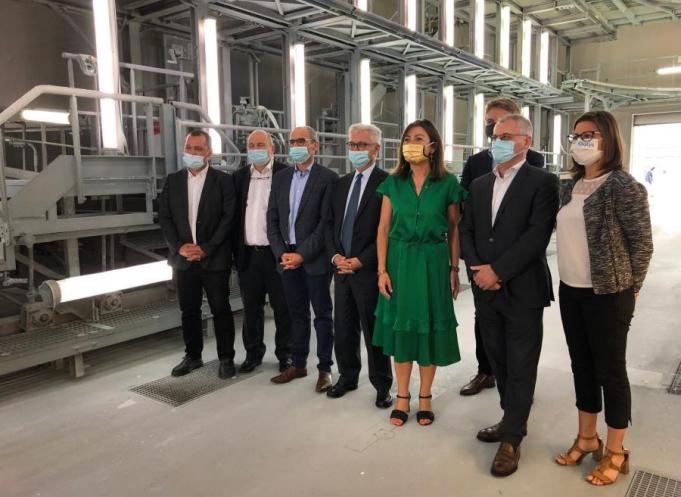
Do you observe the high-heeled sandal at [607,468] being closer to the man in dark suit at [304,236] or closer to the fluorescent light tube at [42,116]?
the man in dark suit at [304,236]

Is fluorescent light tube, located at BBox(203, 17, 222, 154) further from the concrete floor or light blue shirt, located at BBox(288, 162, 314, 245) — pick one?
the concrete floor

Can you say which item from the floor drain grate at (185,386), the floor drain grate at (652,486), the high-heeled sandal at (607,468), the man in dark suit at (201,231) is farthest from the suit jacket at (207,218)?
the floor drain grate at (652,486)

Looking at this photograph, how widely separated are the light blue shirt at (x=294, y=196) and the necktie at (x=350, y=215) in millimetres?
435

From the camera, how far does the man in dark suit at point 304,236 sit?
3465 mm

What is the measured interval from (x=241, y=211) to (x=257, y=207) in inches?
6.3

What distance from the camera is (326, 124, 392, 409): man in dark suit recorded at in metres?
3.15

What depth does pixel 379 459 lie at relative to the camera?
8.81 ft

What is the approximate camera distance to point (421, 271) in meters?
2.84

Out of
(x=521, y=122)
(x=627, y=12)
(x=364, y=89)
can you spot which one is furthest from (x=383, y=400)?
(x=627, y=12)

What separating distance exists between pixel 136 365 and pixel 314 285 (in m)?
1.65

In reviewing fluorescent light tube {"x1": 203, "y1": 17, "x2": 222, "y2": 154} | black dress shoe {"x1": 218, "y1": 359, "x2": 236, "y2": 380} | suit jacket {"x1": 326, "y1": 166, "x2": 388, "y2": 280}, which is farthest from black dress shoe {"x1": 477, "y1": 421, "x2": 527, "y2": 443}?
fluorescent light tube {"x1": 203, "y1": 17, "x2": 222, "y2": 154}

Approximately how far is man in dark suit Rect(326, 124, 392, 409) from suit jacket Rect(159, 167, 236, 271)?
32.9 inches

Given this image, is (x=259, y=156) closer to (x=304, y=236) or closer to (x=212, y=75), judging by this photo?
(x=304, y=236)

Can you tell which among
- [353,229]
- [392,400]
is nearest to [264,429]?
[392,400]
